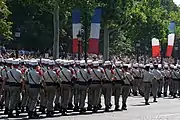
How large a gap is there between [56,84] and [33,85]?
1.05 meters

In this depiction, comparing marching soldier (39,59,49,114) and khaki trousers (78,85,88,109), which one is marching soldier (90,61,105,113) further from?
marching soldier (39,59,49,114)

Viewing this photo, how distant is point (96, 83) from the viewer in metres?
21.7

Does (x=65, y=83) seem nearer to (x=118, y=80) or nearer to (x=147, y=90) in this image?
(x=118, y=80)

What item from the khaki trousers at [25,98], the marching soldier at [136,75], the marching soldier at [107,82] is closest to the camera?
the khaki trousers at [25,98]

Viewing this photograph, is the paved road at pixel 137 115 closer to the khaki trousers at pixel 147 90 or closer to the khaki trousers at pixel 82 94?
the khaki trousers at pixel 82 94

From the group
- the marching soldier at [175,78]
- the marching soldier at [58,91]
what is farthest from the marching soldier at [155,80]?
the marching soldier at [58,91]

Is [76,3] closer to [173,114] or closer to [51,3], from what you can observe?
[51,3]

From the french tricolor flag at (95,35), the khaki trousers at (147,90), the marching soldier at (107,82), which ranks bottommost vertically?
the khaki trousers at (147,90)

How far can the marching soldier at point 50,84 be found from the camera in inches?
769

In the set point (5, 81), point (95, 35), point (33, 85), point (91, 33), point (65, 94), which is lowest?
point (65, 94)

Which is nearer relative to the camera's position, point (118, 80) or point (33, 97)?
point (33, 97)

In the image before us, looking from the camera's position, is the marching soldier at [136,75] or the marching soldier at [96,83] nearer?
the marching soldier at [96,83]

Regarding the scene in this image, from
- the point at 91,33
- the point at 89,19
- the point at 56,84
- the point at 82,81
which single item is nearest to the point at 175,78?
the point at 91,33

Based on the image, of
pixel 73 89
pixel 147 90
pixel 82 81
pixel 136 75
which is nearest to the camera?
pixel 82 81
